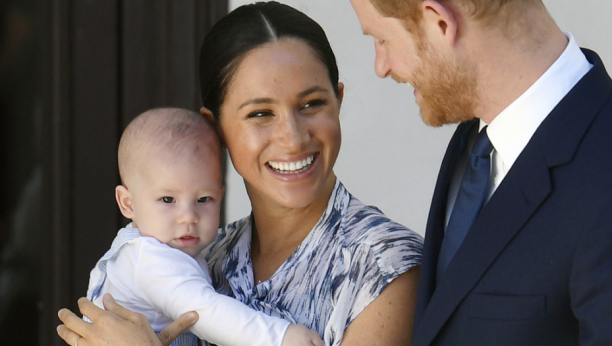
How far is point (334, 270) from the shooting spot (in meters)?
1.88

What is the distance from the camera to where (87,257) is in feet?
10.4

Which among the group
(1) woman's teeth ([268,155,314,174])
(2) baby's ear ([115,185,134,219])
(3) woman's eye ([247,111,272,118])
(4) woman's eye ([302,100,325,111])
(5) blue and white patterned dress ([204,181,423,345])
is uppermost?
(4) woman's eye ([302,100,325,111])

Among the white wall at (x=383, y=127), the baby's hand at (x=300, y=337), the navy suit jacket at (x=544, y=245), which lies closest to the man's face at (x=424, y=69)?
the navy suit jacket at (x=544, y=245)

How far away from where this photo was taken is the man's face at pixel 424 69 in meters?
1.59

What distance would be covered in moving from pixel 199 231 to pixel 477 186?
79cm

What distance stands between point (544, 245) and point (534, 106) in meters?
0.29

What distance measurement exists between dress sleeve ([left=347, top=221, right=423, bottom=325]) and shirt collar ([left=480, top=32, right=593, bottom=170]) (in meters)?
0.37

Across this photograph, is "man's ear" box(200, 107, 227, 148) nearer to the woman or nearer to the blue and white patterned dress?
the woman

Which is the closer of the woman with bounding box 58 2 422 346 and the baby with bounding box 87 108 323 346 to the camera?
the woman with bounding box 58 2 422 346

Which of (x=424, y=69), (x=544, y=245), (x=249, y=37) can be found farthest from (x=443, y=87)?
(x=249, y=37)

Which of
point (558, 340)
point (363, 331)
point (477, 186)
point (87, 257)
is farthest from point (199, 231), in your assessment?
point (87, 257)

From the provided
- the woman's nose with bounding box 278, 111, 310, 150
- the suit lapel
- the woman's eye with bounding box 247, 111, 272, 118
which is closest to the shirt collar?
the suit lapel

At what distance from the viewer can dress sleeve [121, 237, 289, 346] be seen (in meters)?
1.77

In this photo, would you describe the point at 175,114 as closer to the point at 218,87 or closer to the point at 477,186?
the point at 218,87
